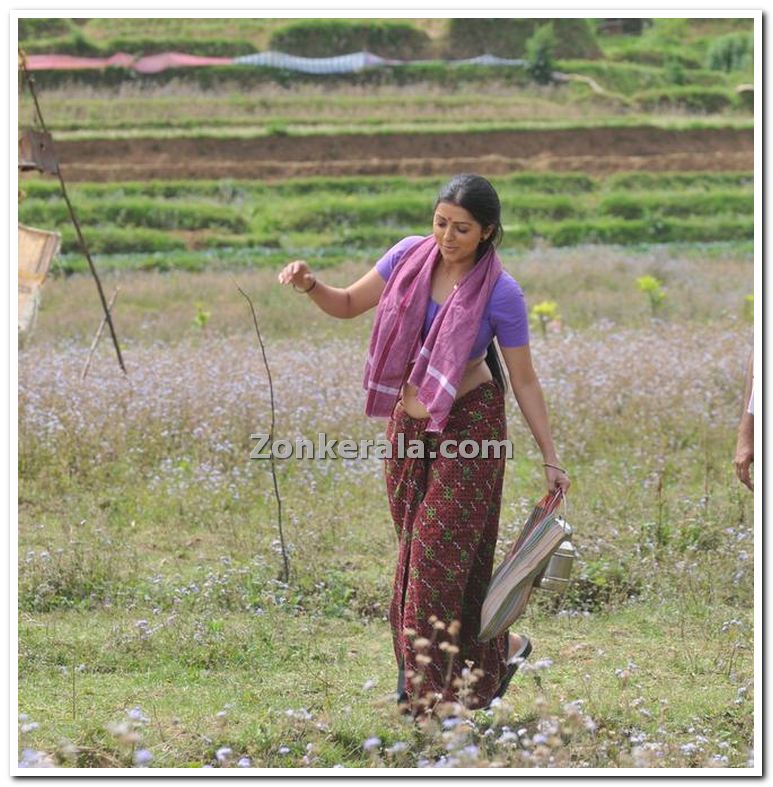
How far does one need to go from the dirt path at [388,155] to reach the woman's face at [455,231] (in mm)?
19786

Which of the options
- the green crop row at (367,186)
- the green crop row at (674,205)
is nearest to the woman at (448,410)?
the green crop row at (367,186)

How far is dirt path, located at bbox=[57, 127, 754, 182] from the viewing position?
2336cm

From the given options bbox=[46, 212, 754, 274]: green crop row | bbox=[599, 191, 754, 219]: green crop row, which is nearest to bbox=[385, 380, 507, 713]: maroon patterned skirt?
bbox=[46, 212, 754, 274]: green crop row

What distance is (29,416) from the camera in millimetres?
6699

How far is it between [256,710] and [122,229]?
50.9ft

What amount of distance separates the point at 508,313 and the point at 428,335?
0.23m

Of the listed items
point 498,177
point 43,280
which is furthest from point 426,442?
point 498,177

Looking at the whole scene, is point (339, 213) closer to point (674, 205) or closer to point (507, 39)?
point (674, 205)

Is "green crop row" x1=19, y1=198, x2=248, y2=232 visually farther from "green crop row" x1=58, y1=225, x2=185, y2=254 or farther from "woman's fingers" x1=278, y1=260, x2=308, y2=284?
"woman's fingers" x1=278, y1=260, x2=308, y2=284

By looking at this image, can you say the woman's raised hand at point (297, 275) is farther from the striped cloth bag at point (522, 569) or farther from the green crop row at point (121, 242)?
the green crop row at point (121, 242)

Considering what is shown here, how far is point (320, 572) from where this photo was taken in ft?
16.7

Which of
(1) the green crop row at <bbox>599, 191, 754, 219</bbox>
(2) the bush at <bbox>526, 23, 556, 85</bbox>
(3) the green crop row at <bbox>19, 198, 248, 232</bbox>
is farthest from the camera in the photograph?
(2) the bush at <bbox>526, 23, 556, 85</bbox>

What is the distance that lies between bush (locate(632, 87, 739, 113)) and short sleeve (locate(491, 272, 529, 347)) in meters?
27.1

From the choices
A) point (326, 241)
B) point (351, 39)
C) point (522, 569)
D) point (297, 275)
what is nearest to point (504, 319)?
point (297, 275)
